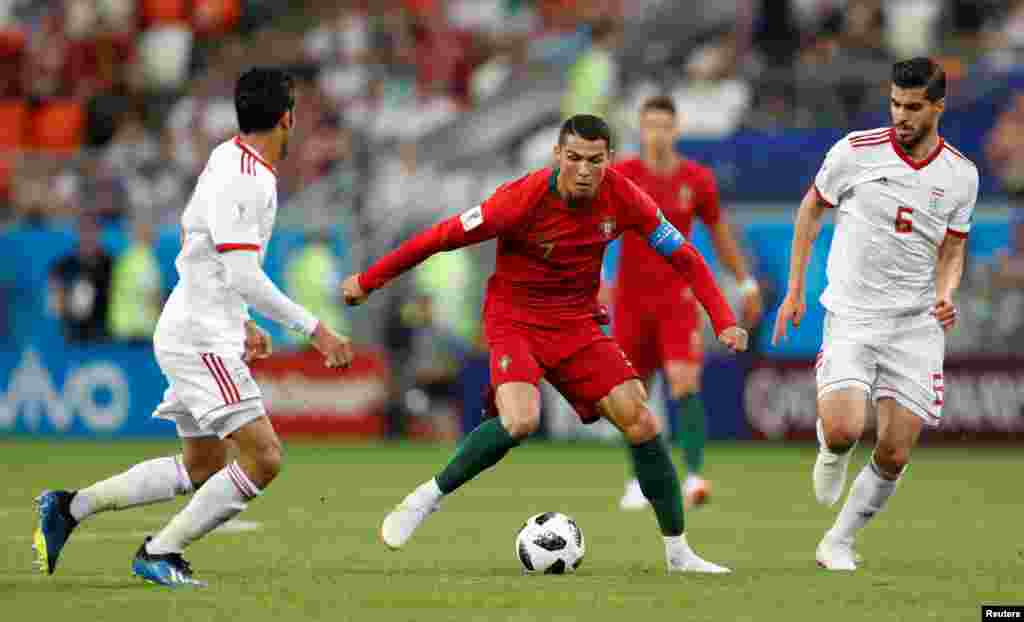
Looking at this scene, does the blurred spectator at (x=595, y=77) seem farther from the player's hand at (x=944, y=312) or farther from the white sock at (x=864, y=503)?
the player's hand at (x=944, y=312)

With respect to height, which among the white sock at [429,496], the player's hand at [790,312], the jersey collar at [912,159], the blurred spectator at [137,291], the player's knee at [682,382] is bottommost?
the blurred spectator at [137,291]

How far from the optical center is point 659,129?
13789 millimetres

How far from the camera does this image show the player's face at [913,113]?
948 cm

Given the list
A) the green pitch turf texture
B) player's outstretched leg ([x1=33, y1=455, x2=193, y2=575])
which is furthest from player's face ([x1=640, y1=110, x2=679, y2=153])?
player's outstretched leg ([x1=33, y1=455, x2=193, y2=575])

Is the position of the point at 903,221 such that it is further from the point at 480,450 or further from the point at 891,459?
the point at 480,450

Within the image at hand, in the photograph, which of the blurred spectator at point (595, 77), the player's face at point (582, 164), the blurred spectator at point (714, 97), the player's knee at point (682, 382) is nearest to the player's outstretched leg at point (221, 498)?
the player's face at point (582, 164)

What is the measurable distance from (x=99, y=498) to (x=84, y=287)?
13.5m

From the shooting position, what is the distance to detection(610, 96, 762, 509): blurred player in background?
13.7 m

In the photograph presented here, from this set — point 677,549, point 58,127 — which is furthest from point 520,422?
point 58,127

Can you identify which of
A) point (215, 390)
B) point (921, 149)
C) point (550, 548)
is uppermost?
point (921, 149)

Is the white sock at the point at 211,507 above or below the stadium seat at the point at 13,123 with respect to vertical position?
above

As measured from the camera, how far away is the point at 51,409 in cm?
2233

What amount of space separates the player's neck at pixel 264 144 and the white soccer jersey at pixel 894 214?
9.15 feet

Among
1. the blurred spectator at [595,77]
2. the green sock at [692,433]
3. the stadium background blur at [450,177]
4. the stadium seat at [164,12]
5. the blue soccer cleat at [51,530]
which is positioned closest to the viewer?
the blue soccer cleat at [51,530]
